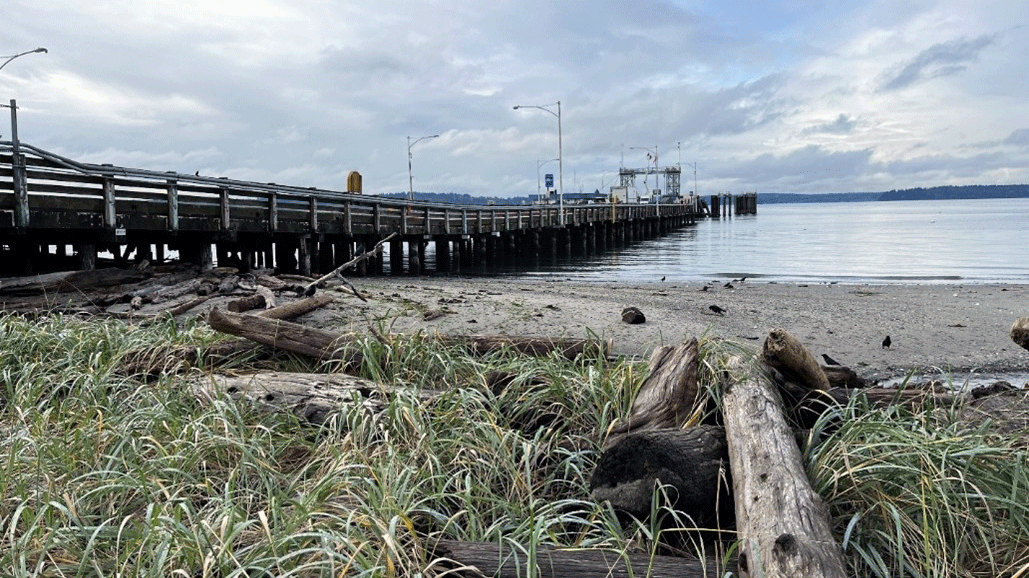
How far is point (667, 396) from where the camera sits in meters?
3.90

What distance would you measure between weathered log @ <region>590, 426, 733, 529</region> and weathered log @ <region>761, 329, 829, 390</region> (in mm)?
977

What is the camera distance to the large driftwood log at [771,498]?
2.49 meters

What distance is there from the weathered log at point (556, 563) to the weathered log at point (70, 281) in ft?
28.9

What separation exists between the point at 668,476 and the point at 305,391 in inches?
98.4

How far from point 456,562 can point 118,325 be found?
5.50 metres

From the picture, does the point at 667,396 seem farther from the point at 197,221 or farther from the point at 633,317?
the point at 197,221

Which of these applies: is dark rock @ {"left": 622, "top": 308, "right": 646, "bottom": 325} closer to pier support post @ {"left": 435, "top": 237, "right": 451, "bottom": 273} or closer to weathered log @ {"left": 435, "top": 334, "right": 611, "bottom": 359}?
weathered log @ {"left": 435, "top": 334, "right": 611, "bottom": 359}

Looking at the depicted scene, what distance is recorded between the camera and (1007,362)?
9.23 metres

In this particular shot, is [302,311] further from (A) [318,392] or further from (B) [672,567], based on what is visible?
(B) [672,567]

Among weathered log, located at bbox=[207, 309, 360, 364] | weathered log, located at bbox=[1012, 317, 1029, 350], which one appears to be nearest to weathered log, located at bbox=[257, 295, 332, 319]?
weathered log, located at bbox=[207, 309, 360, 364]

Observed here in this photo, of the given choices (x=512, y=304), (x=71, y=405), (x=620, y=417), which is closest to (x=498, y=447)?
(x=620, y=417)

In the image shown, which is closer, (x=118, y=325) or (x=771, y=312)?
(x=118, y=325)

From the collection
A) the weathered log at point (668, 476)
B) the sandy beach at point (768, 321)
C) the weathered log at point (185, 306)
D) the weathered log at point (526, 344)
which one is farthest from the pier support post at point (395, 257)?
the weathered log at point (668, 476)

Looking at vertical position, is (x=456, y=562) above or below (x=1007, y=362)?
above
